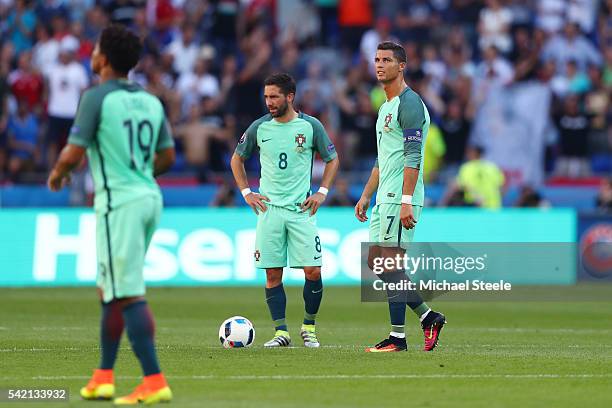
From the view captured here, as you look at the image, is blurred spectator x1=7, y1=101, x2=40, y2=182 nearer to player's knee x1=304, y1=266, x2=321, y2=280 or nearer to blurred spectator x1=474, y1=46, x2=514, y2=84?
blurred spectator x1=474, y1=46, x2=514, y2=84

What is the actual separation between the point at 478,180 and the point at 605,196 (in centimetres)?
229

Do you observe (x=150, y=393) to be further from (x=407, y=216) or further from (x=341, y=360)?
(x=407, y=216)

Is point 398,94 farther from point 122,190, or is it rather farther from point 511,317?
point 511,317

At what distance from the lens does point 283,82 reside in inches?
482

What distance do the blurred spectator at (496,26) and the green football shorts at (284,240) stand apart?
1457 cm

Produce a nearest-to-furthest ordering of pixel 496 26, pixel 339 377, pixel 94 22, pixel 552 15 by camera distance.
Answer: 1. pixel 339 377
2. pixel 94 22
3. pixel 496 26
4. pixel 552 15

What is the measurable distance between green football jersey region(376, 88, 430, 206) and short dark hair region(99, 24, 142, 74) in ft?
11.6

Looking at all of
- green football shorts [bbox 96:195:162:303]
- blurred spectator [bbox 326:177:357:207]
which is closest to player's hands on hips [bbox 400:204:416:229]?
green football shorts [bbox 96:195:162:303]

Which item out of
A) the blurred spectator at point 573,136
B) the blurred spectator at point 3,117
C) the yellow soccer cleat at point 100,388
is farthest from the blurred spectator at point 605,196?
the yellow soccer cleat at point 100,388

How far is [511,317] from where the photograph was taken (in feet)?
57.1

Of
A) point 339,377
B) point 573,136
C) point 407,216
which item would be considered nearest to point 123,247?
point 339,377

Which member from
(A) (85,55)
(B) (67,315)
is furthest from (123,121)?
(A) (85,55)

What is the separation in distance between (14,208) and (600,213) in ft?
33.7

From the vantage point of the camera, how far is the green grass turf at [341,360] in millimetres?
8703
